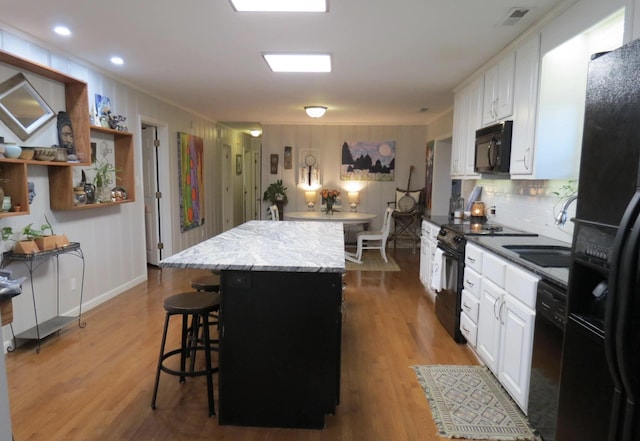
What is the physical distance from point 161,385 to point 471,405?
1896mm

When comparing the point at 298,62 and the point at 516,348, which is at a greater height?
the point at 298,62

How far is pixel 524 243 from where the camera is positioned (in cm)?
260

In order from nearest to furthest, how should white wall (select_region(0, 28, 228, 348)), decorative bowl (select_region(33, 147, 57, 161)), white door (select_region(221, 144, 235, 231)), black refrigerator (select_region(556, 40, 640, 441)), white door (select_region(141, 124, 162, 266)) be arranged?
1. black refrigerator (select_region(556, 40, 640, 441))
2. decorative bowl (select_region(33, 147, 57, 161))
3. white wall (select_region(0, 28, 228, 348))
4. white door (select_region(141, 124, 162, 266))
5. white door (select_region(221, 144, 235, 231))

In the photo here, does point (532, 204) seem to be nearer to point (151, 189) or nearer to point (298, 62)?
point (298, 62)

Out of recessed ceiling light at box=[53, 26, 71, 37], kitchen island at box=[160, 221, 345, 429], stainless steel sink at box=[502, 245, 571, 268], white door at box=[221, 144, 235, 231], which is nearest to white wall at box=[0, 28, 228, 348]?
recessed ceiling light at box=[53, 26, 71, 37]

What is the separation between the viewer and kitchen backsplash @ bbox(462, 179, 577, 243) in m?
2.71

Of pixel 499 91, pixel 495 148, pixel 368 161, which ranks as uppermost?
pixel 499 91

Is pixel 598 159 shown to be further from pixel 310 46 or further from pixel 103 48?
pixel 103 48

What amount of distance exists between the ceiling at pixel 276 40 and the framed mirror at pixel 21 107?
0.41m

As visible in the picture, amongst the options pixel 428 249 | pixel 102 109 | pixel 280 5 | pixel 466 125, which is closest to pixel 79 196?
pixel 102 109

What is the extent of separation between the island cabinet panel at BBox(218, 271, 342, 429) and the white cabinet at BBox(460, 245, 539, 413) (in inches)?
38.6

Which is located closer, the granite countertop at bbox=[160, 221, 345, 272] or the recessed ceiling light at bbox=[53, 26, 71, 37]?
the granite countertop at bbox=[160, 221, 345, 272]

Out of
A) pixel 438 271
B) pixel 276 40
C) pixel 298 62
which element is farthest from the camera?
pixel 298 62

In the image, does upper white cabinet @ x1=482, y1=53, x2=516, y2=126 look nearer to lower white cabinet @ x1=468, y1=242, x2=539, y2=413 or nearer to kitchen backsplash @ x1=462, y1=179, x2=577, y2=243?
kitchen backsplash @ x1=462, y1=179, x2=577, y2=243
